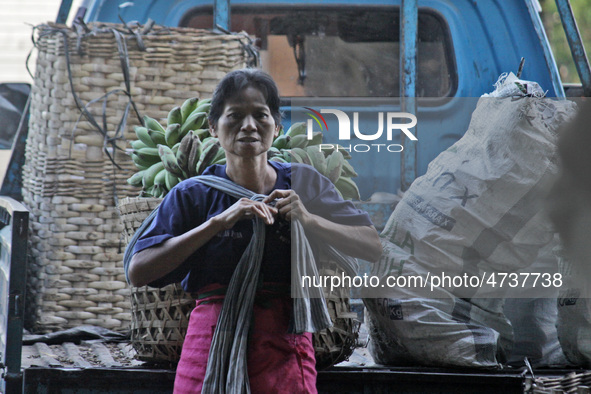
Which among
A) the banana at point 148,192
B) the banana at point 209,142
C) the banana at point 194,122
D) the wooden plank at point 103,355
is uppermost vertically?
the banana at point 194,122

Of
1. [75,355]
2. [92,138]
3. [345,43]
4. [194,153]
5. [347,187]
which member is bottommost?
[75,355]

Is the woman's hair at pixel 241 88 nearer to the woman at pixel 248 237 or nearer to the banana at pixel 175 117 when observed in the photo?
the woman at pixel 248 237

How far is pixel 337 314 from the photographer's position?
2107mm

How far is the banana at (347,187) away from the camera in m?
2.25

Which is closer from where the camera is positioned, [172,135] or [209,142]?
[209,142]

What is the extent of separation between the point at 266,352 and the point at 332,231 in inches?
13.4

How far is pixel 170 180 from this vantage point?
2.19 m

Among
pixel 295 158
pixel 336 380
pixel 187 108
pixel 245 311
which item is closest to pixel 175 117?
pixel 187 108

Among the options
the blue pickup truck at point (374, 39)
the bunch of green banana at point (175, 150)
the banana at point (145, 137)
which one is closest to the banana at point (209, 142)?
the bunch of green banana at point (175, 150)

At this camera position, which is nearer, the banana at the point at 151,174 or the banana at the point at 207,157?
the banana at the point at 207,157

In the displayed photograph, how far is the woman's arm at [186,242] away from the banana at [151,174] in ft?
1.51

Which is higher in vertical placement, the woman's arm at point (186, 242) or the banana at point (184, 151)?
the banana at point (184, 151)

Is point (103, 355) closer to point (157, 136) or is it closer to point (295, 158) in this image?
point (157, 136)

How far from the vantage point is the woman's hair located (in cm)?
193
